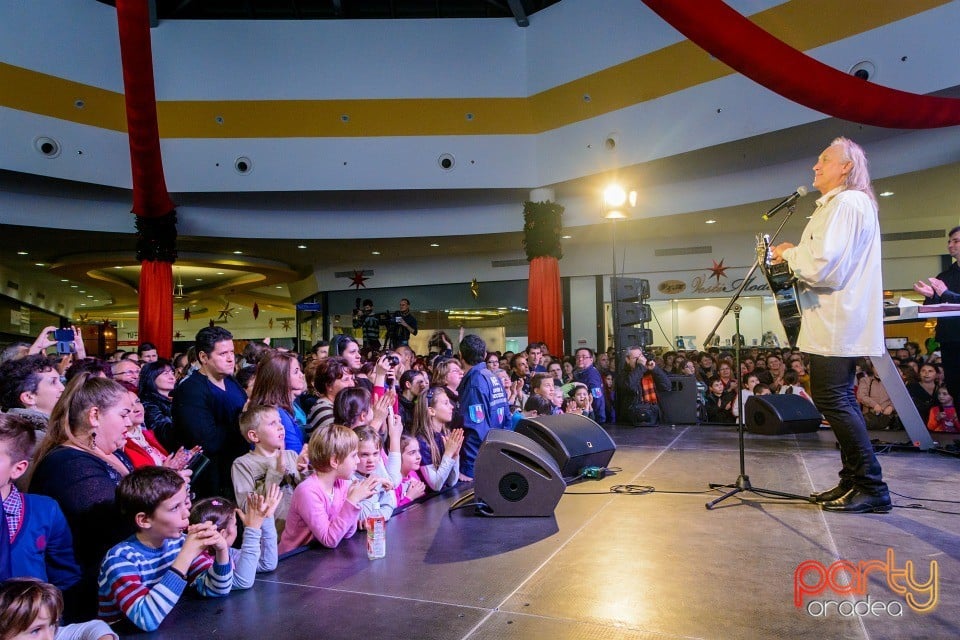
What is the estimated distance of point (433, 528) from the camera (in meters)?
3.05

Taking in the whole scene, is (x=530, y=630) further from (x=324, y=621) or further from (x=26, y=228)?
(x=26, y=228)

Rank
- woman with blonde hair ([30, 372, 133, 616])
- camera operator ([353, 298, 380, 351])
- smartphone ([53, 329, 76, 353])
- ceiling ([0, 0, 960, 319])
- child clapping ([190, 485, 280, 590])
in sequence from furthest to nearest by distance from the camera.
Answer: ceiling ([0, 0, 960, 319]) → camera operator ([353, 298, 380, 351]) → smartphone ([53, 329, 76, 353]) → child clapping ([190, 485, 280, 590]) → woman with blonde hair ([30, 372, 133, 616])

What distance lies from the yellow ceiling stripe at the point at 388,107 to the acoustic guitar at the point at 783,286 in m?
6.27

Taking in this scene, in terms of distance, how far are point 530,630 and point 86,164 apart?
1068cm

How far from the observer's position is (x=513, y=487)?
10.4 ft

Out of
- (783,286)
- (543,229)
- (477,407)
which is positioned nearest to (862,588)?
(783,286)

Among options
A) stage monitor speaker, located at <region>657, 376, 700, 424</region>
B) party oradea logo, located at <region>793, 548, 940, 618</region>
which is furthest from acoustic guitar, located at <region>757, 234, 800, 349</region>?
stage monitor speaker, located at <region>657, 376, 700, 424</region>

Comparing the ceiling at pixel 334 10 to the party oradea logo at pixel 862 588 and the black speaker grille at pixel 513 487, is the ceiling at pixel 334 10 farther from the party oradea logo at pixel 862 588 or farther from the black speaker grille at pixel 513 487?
the party oradea logo at pixel 862 588

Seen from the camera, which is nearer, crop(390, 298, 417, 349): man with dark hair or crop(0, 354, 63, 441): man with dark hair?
crop(0, 354, 63, 441): man with dark hair

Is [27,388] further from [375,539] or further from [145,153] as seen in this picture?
[145,153]

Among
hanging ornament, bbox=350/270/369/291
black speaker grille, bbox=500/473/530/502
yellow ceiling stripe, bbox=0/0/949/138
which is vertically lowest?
black speaker grille, bbox=500/473/530/502

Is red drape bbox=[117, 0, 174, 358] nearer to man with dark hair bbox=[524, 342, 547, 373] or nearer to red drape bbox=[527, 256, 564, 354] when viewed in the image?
Result: man with dark hair bbox=[524, 342, 547, 373]

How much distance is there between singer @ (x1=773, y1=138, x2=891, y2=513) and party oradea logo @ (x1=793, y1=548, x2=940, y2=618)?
0.67m

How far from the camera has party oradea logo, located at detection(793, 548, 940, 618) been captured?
75.4 inches
